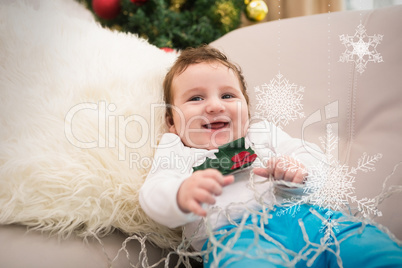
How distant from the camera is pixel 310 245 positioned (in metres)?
0.66

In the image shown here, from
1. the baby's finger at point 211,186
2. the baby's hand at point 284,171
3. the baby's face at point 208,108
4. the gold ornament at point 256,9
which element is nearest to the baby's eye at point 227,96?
the baby's face at point 208,108

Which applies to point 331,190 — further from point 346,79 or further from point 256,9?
point 256,9

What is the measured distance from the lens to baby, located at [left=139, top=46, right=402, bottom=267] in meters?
0.57

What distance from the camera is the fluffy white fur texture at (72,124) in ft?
2.25

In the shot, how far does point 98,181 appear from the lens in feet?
2.39

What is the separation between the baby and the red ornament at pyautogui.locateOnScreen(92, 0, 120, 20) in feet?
2.89

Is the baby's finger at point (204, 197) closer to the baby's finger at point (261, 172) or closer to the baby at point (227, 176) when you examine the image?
the baby at point (227, 176)

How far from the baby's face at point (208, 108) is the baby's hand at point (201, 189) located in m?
0.26

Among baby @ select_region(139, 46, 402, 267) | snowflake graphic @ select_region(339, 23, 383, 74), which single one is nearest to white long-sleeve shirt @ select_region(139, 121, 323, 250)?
baby @ select_region(139, 46, 402, 267)

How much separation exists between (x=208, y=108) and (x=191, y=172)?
17 cm

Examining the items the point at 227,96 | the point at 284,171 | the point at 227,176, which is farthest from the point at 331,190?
the point at 227,96

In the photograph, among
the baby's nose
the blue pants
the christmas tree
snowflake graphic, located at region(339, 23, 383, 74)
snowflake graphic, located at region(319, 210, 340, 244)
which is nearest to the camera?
the blue pants

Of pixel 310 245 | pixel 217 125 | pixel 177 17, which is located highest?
pixel 177 17

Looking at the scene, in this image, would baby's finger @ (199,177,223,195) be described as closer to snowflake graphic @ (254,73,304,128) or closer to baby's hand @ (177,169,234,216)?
baby's hand @ (177,169,234,216)
